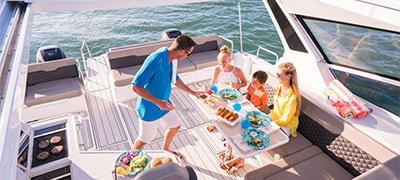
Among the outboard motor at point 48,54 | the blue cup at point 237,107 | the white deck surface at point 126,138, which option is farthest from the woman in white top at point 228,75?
the outboard motor at point 48,54

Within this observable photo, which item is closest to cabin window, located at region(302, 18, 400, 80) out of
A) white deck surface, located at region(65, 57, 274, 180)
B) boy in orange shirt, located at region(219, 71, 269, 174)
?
boy in orange shirt, located at region(219, 71, 269, 174)

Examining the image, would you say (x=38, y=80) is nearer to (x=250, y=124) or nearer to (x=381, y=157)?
(x=250, y=124)

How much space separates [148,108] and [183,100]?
7.81 ft

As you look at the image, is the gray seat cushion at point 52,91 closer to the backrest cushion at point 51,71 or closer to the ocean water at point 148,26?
the backrest cushion at point 51,71

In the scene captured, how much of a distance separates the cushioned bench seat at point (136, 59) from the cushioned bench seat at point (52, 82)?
0.79 metres

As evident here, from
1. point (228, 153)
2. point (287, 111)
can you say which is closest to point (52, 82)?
point (228, 153)

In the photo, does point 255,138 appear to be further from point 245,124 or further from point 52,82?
point 52,82

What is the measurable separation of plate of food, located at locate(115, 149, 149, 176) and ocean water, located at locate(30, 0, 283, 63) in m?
8.02

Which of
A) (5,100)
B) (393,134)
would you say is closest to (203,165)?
(393,134)

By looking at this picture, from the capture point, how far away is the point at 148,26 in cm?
1239

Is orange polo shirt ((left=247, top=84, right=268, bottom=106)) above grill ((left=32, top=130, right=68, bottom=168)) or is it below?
above

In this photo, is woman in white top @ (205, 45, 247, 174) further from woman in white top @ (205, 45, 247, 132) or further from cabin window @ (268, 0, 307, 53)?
cabin window @ (268, 0, 307, 53)

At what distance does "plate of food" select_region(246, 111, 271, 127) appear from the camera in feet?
9.05

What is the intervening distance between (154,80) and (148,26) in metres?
10.7
